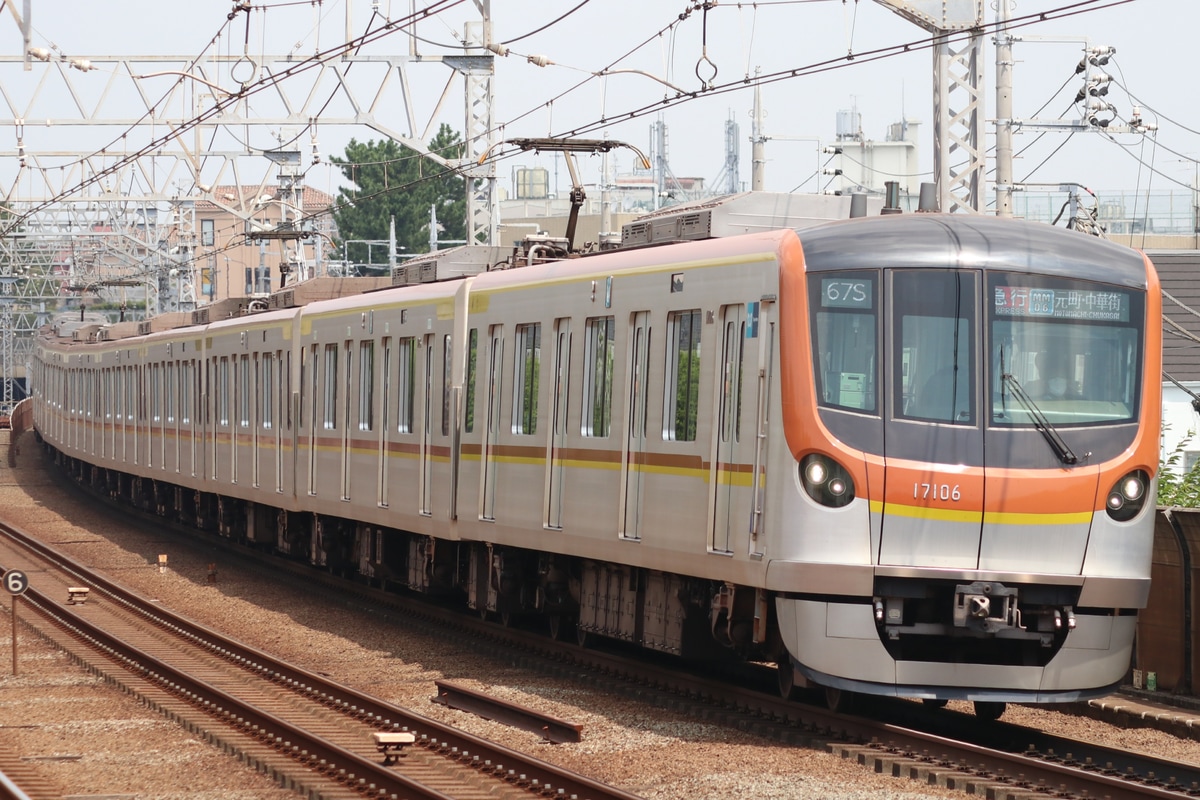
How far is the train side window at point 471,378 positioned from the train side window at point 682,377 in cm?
385

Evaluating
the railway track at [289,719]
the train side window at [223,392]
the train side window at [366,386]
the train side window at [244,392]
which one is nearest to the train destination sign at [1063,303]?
the railway track at [289,719]

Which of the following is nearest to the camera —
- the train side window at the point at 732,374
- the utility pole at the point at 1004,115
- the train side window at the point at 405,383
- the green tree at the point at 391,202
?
the train side window at the point at 732,374

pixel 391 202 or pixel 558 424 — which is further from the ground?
pixel 391 202

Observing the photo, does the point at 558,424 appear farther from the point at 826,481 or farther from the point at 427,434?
the point at 826,481

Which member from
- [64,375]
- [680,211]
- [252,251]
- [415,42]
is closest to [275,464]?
[415,42]

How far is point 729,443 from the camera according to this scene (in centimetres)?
1138

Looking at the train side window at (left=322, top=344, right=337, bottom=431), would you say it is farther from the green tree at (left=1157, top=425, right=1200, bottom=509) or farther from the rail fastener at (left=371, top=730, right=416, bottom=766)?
the rail fastener at (left=371, top=730, right=416, bottom=766)

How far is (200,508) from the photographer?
1186 inches

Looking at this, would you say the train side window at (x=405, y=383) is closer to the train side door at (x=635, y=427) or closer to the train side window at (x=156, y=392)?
the train side door at (x=635, y=427)

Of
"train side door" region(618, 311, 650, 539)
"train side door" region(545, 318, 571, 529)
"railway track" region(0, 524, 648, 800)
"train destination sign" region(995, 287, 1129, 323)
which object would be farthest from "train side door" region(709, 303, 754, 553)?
"train side door" region(545, 318, 571, 529)

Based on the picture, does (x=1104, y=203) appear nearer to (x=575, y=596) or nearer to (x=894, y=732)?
(x=575, y=596)

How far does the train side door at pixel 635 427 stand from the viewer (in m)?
12.7

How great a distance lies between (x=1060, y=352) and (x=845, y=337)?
1256 mm

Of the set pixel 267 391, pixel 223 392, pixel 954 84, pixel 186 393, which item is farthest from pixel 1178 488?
pixel 186 393
